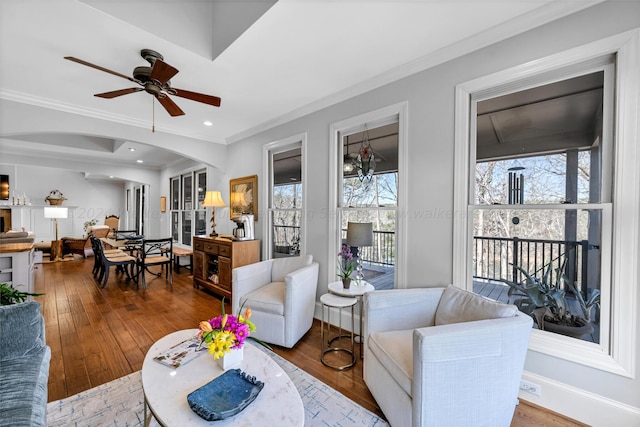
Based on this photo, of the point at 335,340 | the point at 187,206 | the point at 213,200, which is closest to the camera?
the point at 335,340

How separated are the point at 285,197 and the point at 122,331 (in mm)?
2517

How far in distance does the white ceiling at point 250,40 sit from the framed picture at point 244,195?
149cm

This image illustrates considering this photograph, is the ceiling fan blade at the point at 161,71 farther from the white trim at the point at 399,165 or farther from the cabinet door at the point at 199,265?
the cabinet door at the point at 199,265

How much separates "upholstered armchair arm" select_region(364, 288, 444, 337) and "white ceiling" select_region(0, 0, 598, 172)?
201 centimetres

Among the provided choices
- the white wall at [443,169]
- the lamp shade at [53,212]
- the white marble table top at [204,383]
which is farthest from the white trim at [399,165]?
the lamp shade at [53,212]

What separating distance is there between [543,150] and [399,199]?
1134 mm

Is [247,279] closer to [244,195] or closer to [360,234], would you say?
[360,234]

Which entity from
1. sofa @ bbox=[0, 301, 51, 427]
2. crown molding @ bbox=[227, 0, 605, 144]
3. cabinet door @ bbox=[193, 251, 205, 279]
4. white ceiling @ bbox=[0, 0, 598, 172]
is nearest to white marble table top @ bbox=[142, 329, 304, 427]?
sofa @ bbox=[0, 301, 51, 427]

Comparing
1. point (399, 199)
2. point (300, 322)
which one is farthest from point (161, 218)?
point (399, 199)

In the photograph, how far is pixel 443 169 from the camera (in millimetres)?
2264

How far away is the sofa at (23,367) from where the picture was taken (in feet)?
3.91

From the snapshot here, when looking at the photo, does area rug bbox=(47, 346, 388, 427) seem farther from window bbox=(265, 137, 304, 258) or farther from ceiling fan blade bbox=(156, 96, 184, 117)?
ceiling fan blade bbox=(156, 96, 184, 117)

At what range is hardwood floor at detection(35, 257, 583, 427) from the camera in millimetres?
2020

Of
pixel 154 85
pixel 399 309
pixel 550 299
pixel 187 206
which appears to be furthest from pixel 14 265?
pixel 550 299
